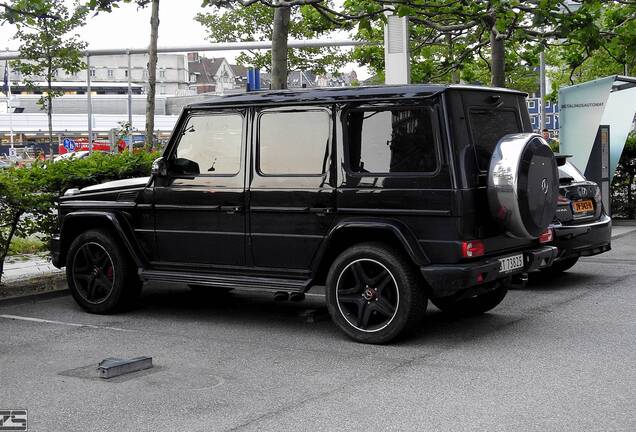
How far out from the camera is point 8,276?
10.9 meters

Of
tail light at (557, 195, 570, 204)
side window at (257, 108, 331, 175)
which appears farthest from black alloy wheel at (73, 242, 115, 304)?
tail light at (557, 195, 570, 204)

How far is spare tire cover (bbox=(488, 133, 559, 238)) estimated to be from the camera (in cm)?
734

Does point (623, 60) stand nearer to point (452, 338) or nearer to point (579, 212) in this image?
point (579, 212)

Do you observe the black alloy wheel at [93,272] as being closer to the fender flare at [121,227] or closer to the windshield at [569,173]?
the fender flare at [121,227]

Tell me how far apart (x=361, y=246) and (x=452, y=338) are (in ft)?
3.66

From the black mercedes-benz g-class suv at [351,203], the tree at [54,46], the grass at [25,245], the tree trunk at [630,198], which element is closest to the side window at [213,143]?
the black mercedes-benz g-class suv at [351,203]

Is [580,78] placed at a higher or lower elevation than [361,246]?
higher

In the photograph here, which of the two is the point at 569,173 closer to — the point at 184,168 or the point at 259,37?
the point at 184,168

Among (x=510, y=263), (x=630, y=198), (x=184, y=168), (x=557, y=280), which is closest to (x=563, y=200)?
(x=557, y=280)

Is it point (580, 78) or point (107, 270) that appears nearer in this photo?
point (107, 270)

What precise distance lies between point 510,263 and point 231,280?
2457mm

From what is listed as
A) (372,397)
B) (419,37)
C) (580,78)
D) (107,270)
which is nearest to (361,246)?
(372,397)

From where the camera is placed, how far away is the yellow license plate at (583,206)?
10492 mm

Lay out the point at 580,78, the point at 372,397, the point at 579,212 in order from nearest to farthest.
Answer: the point at 372,397 < the point at 579,212 < the point at 580,78
